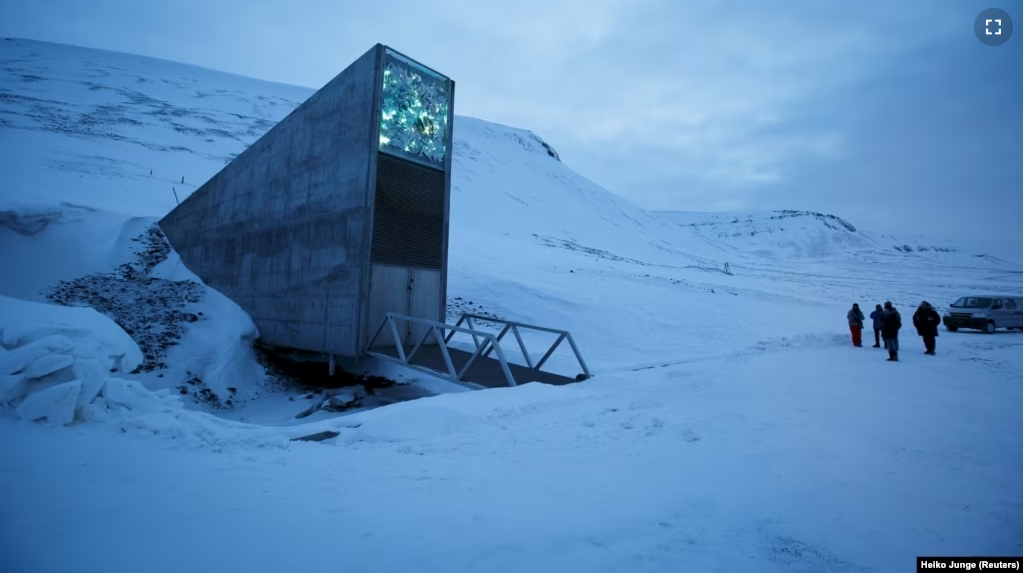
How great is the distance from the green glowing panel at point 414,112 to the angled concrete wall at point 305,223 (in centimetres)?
35

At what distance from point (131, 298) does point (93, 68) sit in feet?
218

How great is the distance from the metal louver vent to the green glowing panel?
12.2 inches

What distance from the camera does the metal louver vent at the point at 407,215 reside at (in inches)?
391

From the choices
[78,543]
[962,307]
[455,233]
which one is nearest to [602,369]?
[78,543]

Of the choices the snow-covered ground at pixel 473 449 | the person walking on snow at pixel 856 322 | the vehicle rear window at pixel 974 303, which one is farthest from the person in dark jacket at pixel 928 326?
A: the vehicle rear window at pixel 974 303

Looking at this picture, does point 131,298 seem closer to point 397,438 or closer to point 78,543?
point 397,438

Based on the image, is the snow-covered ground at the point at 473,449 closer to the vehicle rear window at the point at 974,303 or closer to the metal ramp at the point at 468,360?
the metal ramp at the point at 468,360

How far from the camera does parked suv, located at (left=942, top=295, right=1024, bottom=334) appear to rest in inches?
631

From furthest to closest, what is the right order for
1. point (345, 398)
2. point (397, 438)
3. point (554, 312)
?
point (554, 312)
point (345, 398)
point (397, 438)

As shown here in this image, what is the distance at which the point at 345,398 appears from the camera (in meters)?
9.33

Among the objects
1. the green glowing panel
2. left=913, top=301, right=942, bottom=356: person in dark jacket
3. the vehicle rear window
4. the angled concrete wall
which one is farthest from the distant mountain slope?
the angled concrete wall

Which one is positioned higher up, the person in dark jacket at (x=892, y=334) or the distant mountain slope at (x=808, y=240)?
the distant mountain slope at (x=808, y=240)

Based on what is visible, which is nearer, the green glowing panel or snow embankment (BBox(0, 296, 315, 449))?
snow embankment (BBox(0, 296, 315, 449))

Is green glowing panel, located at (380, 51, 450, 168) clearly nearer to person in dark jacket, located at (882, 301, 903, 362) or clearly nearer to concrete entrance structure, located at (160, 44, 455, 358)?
concrete entrance structure, located at (160, 44, 455, 358)
